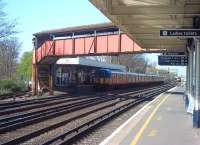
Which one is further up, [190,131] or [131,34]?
[131,34]

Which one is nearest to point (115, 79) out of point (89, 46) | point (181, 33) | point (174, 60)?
point (89, 46)

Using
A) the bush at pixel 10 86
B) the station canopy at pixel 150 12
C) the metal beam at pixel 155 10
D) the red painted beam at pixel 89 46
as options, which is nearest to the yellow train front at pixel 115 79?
the red painted beam at pixel 89 46

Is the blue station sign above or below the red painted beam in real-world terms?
below

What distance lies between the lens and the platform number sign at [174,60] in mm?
32094

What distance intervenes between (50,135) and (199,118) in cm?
499

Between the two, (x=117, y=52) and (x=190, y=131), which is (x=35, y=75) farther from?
(x=190, y=131)

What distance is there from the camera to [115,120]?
21.8m

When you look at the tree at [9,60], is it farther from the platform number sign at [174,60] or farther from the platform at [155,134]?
the platform at [155,134]

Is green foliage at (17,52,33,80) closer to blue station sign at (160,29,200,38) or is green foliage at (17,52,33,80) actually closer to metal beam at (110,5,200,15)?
metal beam at (110,5,200,15)

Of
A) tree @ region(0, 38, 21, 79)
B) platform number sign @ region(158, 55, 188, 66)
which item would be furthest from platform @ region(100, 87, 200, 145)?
tree @ region(0, 38, 21, 79)

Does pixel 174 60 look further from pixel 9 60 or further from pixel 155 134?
pixel 9 60

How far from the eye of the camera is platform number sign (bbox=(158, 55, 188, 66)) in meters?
32.1

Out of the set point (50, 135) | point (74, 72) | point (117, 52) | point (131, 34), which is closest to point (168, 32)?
point (50, 135)

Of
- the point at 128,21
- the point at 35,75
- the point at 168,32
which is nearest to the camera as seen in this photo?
the point at 168,32
